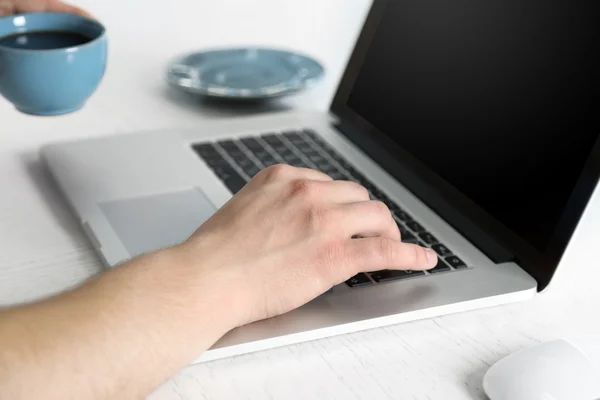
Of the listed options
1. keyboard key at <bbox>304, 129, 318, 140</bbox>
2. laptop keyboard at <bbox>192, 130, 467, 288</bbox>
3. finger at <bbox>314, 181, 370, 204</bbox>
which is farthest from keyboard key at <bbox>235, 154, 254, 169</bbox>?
finger at <bbox>314, 181, 370, 204</bbox>

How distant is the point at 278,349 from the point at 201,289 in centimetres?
8

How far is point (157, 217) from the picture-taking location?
2.54 ft

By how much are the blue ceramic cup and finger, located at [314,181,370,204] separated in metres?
0.28

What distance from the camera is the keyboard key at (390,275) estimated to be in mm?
668

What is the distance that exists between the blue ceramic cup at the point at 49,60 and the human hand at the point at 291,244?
0.75 ft

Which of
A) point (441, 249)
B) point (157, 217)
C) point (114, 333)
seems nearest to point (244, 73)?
point (157, 217)

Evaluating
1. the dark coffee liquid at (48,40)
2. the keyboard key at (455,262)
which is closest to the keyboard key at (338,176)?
the keyboard key at (455,262)

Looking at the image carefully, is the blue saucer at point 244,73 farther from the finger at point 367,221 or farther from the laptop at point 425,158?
the finger at point 367,221

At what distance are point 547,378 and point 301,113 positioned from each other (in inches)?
24.3

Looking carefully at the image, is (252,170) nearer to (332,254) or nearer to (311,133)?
(311,133)

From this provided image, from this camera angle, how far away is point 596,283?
27.8 inches

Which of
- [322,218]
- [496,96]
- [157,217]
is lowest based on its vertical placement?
Result: [157,217]

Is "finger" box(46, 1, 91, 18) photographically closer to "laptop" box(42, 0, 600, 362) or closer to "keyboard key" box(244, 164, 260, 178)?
"laptop" box(42, 0, 600, 362)

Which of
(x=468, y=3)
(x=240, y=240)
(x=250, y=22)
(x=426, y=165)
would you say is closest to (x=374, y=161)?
(x=426, y=165)
